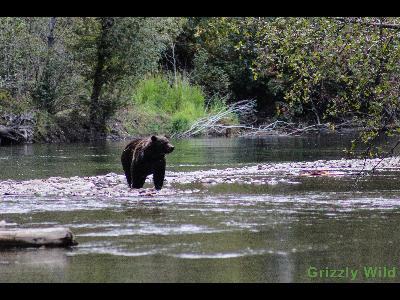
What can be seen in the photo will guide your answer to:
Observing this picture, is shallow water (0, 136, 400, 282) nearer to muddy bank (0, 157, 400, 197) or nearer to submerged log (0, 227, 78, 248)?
submerged log (0, 227, 78, 248)

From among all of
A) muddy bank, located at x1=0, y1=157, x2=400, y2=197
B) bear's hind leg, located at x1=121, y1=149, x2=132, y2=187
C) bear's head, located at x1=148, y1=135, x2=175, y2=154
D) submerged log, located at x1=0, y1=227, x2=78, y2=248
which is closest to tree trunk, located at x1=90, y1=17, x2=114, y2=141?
muddy bank, located at x1=0, y1=157, x2=400, y2=197

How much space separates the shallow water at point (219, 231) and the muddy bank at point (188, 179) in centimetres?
42

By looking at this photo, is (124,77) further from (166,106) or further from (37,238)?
(37,238)

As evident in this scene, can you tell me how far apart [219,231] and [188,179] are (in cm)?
1087

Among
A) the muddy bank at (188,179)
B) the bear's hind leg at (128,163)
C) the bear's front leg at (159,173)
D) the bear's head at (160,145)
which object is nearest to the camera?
the muddy bank at (188,179)

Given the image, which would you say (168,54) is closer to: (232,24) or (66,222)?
(232,24)

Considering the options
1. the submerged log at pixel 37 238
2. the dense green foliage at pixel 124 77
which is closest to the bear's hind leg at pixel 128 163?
the submerged log at pixel 37 238

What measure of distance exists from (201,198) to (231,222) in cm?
428

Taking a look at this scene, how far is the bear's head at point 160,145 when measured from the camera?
23078mm

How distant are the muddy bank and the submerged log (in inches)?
301

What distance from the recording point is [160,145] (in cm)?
2316

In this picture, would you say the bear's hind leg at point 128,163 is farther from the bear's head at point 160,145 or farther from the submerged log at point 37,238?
the submerged log at point 37,238
